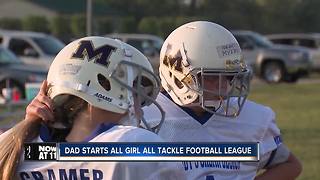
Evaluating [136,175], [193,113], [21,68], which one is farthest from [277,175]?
[21,68]

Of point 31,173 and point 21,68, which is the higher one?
point 31,173

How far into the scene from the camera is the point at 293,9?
6512 cm

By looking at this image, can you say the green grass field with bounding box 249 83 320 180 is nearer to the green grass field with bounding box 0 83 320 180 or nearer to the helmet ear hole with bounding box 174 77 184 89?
the green grass field with bounding box 0 83 320 180

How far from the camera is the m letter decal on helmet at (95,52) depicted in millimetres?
2471

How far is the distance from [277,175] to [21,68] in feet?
49.7

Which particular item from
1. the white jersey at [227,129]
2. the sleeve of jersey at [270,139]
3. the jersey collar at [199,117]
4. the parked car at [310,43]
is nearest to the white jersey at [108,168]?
the white jersey at [227,129]

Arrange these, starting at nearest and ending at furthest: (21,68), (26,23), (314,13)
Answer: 1. (21,68)
2. (26,23)
3. (314,13)

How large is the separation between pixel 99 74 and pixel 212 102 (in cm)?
101

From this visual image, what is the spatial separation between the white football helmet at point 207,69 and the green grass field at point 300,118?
17.5 feet

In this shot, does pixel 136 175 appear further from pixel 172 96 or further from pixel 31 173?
pixel 172 96

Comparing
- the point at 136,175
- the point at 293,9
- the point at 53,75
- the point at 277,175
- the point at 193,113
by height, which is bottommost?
the point at 293,9

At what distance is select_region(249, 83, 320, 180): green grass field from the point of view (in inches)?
392

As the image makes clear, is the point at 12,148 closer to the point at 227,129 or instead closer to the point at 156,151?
the point at 156,151

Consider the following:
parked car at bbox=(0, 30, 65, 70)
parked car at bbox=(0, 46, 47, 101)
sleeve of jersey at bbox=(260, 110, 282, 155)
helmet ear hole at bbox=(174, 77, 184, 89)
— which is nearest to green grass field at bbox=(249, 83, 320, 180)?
sleeve of jersey at bbox=(260, 110, 282, 155)
